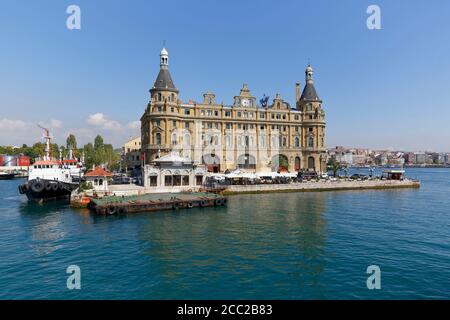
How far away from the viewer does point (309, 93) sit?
9894 centimetres

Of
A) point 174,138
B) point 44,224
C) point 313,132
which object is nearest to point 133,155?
point 174,138

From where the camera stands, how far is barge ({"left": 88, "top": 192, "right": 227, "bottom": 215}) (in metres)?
44.3

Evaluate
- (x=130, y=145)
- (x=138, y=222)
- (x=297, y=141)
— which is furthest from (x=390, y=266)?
(x=130, y=145)

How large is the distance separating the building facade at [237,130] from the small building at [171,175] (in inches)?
565

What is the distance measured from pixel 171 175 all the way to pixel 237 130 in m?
34.9

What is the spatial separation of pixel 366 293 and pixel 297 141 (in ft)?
274

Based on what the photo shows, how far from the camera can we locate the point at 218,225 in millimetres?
37438


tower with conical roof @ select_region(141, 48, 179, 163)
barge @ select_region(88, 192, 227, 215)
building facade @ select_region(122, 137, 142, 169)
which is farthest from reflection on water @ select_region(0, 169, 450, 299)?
building facade @ select_region(122, 137, 142, 169)

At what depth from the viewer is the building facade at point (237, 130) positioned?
80875 mm

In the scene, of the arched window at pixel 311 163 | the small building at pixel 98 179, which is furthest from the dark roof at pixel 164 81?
the arched window at pixel 311 163

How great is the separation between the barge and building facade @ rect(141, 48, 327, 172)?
2932 cm

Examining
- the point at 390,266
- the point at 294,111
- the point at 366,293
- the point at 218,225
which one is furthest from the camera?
the point at 294,111
